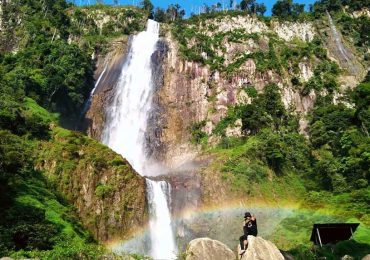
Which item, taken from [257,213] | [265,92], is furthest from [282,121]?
[257,213]

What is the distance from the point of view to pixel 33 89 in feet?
155

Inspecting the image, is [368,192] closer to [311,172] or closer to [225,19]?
[311,172]

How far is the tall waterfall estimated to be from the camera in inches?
1384

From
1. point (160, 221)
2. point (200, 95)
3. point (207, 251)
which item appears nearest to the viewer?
point (207, 251)

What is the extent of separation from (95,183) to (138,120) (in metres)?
19.5

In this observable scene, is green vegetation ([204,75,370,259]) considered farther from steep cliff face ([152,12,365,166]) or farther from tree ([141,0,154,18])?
tree ([141,0,154,18])

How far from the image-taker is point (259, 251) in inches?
650

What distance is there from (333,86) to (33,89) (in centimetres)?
3370

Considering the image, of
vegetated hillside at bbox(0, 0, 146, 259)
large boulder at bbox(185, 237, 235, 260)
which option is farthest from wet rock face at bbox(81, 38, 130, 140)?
large boulder at bbox(185, 237, 235, 260)

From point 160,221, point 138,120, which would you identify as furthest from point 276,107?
point 160,221

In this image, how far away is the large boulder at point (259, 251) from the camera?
644 inches

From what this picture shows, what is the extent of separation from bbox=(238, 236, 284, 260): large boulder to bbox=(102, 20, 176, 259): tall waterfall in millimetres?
17341

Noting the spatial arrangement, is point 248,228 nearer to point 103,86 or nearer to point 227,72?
point 103,86

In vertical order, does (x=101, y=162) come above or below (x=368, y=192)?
above
